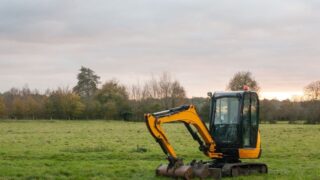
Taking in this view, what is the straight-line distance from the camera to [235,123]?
1786 cm

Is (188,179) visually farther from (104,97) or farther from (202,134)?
(104,97)

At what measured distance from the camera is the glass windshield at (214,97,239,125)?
17.9 metres

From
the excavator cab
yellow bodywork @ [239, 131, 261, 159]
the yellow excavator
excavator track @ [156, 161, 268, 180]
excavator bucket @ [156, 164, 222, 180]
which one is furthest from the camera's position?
yellow bodywork @ [239, 131, 261, 159]

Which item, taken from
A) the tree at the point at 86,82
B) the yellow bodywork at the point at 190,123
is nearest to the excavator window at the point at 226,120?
the yellow bodywork at the point at 190,123

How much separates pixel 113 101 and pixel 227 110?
10566 centimetres

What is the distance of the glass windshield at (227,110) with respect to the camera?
17938 mm

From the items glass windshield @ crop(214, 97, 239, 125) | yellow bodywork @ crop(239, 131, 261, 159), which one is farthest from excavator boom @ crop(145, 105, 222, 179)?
yellow bodywork @ crop(239, 131, 261, 159)

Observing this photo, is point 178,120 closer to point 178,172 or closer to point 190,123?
point 190,123

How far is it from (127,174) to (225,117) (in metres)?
4.08

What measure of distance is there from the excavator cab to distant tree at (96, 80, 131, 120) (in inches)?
3752

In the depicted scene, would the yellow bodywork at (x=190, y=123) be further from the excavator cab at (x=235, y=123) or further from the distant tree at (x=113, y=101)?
the distant tree at (x=113, y=101)

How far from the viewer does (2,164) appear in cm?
2134

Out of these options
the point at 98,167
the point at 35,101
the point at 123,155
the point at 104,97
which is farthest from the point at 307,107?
the point at 98,167

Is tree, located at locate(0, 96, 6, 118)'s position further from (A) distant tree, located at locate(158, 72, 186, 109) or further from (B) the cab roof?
(B) the cab roof
